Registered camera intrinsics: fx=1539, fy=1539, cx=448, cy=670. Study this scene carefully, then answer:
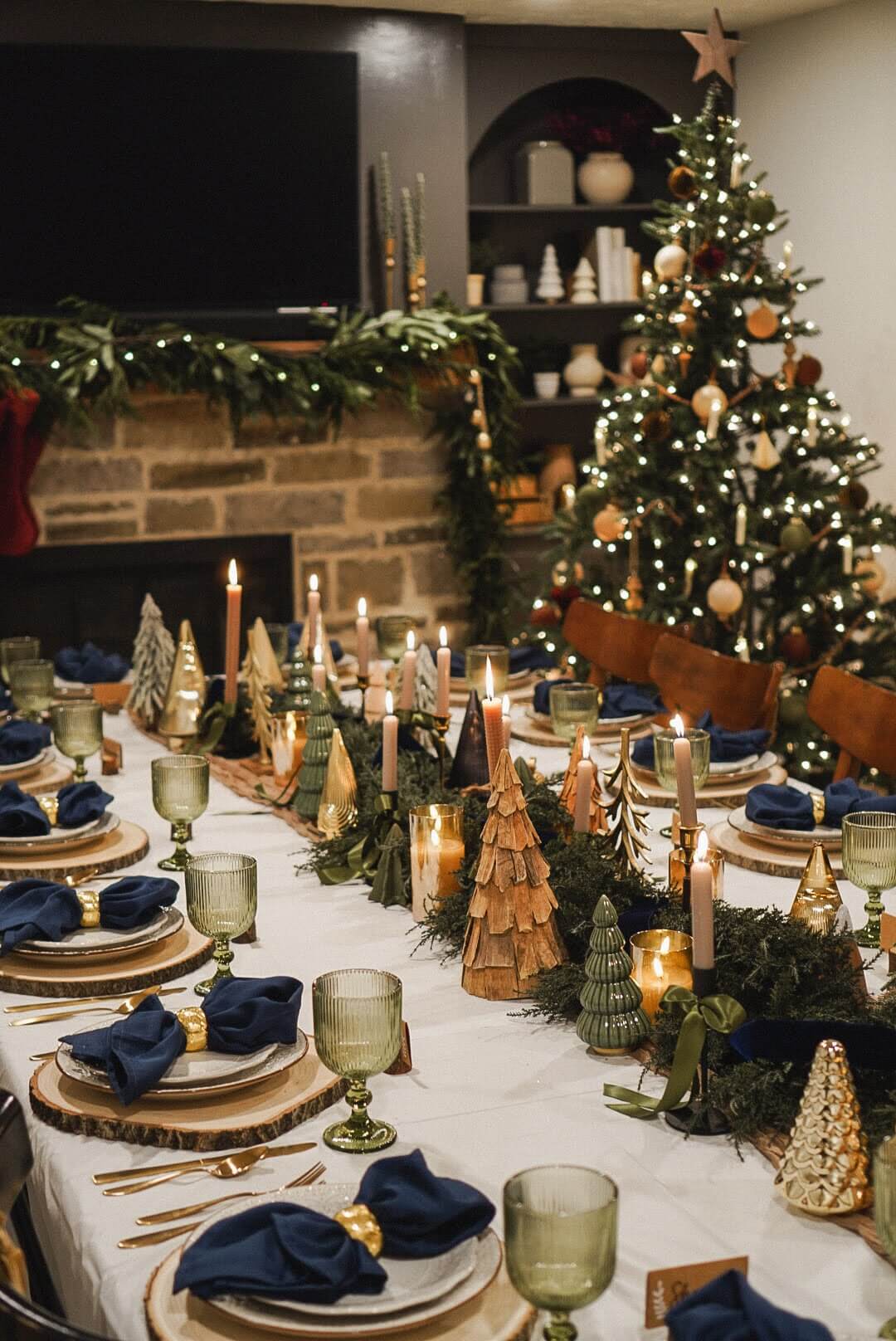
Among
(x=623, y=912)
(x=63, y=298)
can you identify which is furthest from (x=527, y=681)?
(x=63, y=298)

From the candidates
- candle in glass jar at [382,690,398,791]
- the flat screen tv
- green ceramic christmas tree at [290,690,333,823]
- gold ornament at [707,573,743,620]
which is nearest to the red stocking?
the flat screen tv

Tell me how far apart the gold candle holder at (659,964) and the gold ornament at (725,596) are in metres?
2.90

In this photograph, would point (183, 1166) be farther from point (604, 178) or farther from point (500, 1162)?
point (604, 178)

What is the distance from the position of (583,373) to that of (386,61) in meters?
1.45

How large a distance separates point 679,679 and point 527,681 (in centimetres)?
39

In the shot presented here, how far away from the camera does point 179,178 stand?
5.58m

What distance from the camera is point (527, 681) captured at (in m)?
3.26

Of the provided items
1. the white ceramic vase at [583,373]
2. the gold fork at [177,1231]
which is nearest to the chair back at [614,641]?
the gold fork at [177,1231]

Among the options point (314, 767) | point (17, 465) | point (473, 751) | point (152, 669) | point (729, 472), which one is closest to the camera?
point (473, 751)

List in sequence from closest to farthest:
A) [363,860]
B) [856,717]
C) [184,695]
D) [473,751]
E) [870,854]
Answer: [870,854] → [363,860] → [473,751] → [856,717] → [184,695]

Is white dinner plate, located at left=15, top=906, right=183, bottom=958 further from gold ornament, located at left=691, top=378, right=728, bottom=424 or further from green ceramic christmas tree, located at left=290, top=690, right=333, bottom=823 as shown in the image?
gold ornament, located at left=691, top=378, right=728, bottom=424

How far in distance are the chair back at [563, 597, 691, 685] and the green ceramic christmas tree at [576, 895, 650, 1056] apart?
187 cm

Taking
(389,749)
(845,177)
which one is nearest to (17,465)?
(389,749)

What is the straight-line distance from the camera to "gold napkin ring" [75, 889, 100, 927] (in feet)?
5.82
